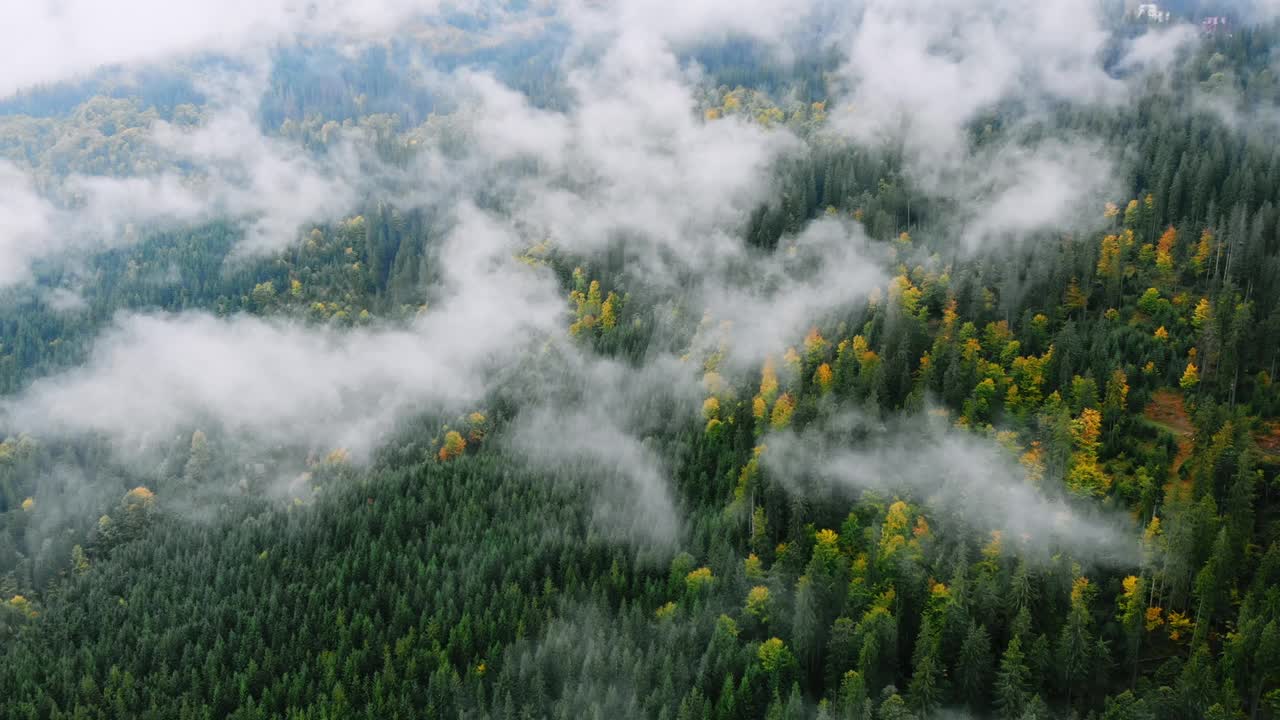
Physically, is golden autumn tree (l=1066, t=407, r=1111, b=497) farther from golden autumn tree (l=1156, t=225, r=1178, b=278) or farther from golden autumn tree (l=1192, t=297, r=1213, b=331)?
golden autumn tree (l=1156, t=225, r=1178, b=278)

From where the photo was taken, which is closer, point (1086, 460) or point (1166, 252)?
point (1086, 460)

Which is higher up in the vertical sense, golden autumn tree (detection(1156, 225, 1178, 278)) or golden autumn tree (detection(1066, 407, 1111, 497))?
golden autumn tree (detection(1156, 225, 1178, 278))

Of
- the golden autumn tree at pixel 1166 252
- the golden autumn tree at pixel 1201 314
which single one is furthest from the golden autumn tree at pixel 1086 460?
the golden autumn tree at pixel 1166 252

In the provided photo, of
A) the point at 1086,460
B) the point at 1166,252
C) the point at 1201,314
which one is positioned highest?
the point at 1166,252

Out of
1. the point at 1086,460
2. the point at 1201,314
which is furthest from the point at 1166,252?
the point at 1086,460

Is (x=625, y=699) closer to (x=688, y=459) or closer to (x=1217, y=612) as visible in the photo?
(x=688, y=459)

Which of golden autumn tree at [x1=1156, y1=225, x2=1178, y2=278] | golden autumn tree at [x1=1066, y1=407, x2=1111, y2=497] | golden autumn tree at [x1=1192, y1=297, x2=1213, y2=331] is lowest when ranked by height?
golden autumn tree at [x1=1066, y1=407, x2=1111, y2=497]

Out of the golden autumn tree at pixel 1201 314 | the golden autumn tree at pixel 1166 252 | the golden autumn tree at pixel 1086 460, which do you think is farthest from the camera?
the golden autumn tree at pixel 1166 252

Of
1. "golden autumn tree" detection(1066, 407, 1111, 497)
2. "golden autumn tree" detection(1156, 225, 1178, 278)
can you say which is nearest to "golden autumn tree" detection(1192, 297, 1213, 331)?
"golden autumn tree" detection(1156, 225, 1178, 278)

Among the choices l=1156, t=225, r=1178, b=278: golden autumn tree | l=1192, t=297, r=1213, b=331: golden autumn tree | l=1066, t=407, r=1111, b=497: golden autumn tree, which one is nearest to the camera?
l=1066, t=407, r=1111, b=497: golden autumn tree

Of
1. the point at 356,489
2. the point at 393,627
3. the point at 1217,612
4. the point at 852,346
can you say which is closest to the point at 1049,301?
the point at 852,346

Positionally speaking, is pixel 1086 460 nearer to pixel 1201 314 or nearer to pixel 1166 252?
pixel 1201 314

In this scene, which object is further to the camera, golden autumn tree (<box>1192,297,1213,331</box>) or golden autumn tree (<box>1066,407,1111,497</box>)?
golden autumn tree (<box>1192,297,1213,331</box>)

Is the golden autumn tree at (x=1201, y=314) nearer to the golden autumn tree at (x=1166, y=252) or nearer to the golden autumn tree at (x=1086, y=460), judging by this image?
the golden autumn tree at (x=1166, y=252)
